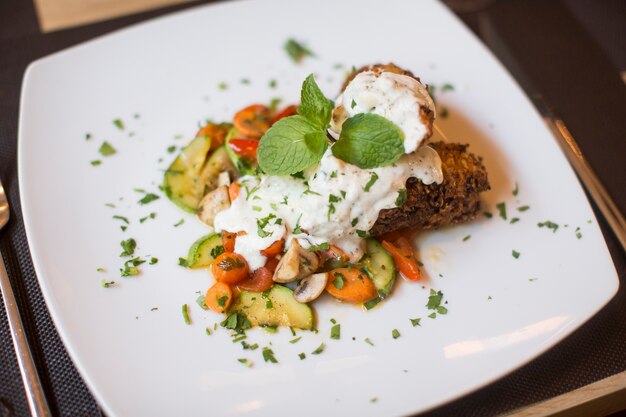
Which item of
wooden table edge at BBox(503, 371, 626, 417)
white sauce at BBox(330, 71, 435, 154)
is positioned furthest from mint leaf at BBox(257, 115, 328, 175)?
wooden table edge at BBox(503, 371, 626, 417)

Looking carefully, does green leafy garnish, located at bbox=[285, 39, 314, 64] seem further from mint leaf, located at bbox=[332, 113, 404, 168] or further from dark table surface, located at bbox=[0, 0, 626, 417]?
mint leaf, located at bbox=[332, 113, 404, 168]

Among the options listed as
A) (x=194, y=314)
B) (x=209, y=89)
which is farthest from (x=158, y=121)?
(x=194, y=314)

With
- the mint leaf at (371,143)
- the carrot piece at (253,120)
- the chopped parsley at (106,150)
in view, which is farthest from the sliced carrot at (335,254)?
the chopped parsley at (106,150)

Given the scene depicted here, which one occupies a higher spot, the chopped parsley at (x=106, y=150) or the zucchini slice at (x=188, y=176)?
the chopped parsley at (x=106, y=150)

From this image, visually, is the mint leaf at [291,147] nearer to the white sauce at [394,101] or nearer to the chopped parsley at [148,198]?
the white sauce at [394,101]

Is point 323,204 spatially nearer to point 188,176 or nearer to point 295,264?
point 295,264
